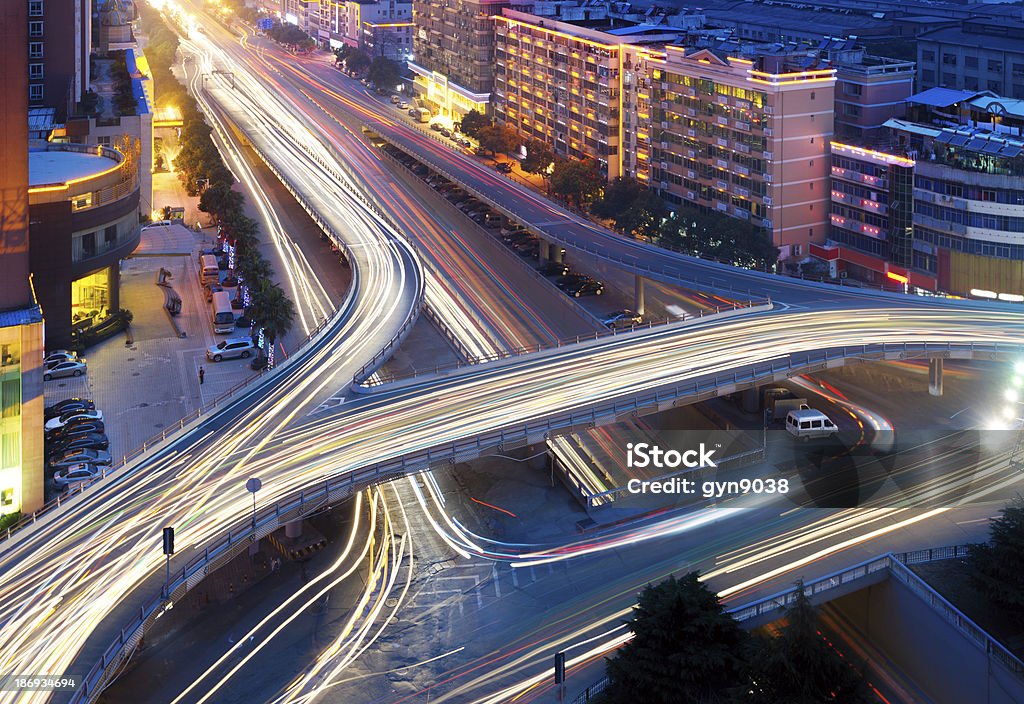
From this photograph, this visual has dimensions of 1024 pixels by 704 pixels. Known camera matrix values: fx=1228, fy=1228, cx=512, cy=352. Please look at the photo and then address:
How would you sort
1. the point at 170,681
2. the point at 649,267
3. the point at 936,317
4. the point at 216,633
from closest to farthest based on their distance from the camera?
the point at 170,681
the point at 216,633
the point at 936,317
the point at 649,267

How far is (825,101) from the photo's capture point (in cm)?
7975

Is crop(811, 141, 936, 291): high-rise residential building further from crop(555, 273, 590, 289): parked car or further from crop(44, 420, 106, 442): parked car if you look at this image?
crop(44, 420, 106, 442): parked car

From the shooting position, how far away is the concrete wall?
32.9 meters

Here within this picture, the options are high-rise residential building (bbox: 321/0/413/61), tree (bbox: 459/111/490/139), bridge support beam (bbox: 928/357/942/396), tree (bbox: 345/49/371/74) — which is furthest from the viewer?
high-rise residential building (bbox: 321/0/413/61)

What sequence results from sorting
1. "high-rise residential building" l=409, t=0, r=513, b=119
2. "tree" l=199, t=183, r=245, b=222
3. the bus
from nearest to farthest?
the bus, "tree" l=199, t=183, r=245, b=222, "high-rise residential building" l=409, t=0, r=513, b=119

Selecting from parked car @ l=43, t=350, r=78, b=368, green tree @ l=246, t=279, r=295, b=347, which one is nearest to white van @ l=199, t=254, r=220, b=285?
green tree @ l=246, t=279, r=295, b=347

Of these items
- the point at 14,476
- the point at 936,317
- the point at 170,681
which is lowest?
the point at 170,681

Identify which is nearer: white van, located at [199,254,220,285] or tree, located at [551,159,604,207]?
white van, located at [199,254,220,285]

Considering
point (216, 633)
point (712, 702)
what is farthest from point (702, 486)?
point (216, 633)

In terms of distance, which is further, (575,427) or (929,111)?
(929,111)

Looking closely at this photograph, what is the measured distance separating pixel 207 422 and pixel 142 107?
1909 inches

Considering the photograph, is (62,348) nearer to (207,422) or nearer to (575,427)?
(207,422)

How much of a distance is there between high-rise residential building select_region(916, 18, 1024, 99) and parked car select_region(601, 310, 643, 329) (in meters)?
43.3

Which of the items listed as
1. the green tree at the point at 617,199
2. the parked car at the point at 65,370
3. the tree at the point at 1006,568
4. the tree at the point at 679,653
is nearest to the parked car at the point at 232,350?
the parked car at the point at 65,370
